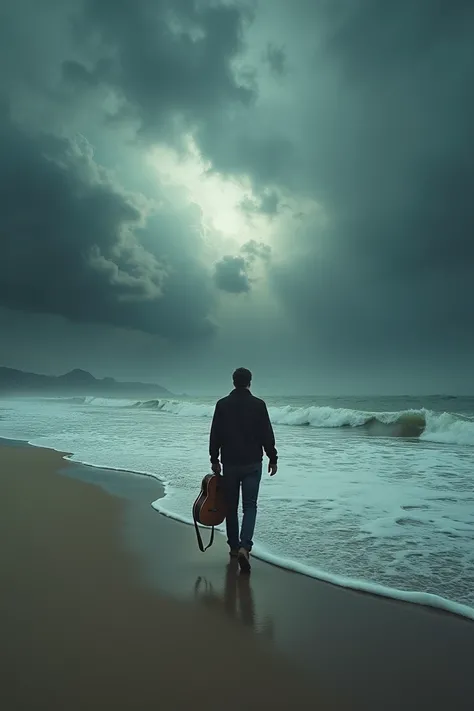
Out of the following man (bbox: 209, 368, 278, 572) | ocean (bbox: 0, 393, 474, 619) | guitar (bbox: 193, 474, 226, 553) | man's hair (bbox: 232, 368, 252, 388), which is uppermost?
man's hair (bbox: 232, 368, 252, 388)

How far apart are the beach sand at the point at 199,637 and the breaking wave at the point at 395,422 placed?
48.5 feet

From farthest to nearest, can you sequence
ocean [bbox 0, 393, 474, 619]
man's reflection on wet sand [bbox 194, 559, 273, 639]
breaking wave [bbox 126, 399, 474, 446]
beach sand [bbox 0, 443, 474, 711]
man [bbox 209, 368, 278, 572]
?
breaking wave [bbox 126, 399, 474, 446] → man [bbox 209, 368, 278, 572] → ocean [bbox 0, 393, 474, 619] → man's reflection on wet sand [bbox 194, 559, 273, 639] → beach sand [bbox 0, 443, 474, 711]

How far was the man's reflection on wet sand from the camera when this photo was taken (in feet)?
10.3

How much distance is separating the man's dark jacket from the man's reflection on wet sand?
1.06m

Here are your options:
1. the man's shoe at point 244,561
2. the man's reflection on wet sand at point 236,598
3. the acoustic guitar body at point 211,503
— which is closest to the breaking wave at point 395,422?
the acoustic guitar body at point 211,503

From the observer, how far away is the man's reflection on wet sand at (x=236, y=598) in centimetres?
315

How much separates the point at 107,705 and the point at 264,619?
1313 mm

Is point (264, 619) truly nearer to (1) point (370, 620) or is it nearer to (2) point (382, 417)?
(1) point (370, 620)

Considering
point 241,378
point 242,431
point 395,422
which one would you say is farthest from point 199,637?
point 395,422

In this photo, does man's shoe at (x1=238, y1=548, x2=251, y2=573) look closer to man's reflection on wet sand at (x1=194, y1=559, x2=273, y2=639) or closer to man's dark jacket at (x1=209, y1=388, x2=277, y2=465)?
man's reflection on wet sand at (x1=194, y1=559, x2=273, y2=639)

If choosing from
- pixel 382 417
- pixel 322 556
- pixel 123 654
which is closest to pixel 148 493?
pixel 322 556

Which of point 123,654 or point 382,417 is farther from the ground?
point 382,417

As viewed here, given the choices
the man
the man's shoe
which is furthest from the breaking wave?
the man's shoe

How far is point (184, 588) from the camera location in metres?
3.76
